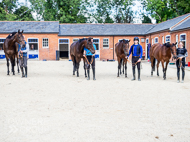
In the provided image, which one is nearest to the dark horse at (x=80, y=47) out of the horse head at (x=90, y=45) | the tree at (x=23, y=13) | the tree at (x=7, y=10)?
the horse head at (x=90, y=45)

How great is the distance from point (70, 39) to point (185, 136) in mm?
38382

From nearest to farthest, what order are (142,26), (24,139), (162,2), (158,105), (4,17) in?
(24,139), (158,105), (142,26), (162,2), (4,17)

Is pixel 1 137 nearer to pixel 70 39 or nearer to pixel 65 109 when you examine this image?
pixel 65 109

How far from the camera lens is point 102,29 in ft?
143

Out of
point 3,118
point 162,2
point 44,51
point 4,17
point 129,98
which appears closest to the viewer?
point 3,118

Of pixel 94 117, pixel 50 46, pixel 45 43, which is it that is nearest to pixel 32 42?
pixel 45 43

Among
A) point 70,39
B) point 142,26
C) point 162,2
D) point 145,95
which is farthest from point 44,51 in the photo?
point 145,95

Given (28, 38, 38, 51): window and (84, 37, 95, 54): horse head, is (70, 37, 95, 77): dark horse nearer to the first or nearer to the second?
(84, 37, 95, 54): horse head

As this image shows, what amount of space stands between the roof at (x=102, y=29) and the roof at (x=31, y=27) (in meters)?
1.24

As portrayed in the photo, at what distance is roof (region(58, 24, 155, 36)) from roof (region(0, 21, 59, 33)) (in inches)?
48.8

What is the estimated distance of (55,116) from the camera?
605 cm

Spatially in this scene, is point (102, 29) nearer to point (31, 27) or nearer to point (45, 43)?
point (45, 43)

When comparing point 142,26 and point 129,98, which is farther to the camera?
point 142,26

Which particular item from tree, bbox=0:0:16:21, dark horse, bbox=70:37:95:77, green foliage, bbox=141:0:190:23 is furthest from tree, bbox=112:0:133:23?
dark horse, bbox=70:37:95:77
